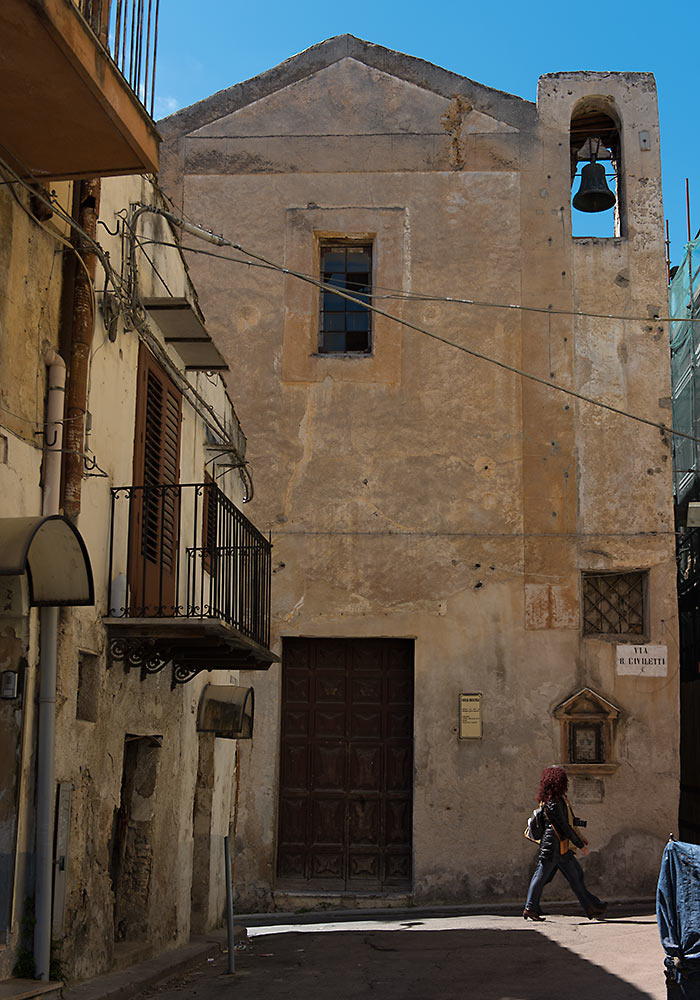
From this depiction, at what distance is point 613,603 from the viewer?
17.4 m

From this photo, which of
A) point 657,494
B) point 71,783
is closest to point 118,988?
point 71,783

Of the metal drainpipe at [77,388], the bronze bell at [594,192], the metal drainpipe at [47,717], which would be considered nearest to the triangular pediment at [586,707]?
the bronze bell at [594,192]

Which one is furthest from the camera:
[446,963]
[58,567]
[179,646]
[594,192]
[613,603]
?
[594,192]

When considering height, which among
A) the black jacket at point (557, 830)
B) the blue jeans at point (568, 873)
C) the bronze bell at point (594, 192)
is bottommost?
the blue jeans at point (568, 873)

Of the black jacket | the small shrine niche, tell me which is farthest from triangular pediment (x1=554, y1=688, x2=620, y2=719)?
the black jacket

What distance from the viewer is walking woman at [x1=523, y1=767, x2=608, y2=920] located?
44.1ft

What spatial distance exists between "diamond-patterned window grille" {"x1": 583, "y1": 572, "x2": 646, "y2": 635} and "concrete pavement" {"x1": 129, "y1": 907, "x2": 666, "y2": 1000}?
4.11 meters

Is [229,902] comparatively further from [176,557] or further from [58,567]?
[58,567]

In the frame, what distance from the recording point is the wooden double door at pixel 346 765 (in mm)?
16719

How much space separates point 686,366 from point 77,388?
15107mm

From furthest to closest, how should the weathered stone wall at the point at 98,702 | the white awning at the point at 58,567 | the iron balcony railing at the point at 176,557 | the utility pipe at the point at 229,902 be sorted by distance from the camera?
the utility pipe at the point at 229,902, the iron balcony railing at the point at 176,557, the weathered stone wall at the point at 98,702, the white awning at the point at 58,567

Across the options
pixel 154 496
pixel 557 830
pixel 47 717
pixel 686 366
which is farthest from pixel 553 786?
pixel 686 366

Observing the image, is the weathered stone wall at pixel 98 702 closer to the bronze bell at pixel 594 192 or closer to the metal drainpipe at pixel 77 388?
the metal drainpipe at pixel 77 388

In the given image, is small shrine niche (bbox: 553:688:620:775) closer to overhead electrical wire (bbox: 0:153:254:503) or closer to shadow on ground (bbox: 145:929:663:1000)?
shadow on ground (bbox: 145:929:663:1000)
